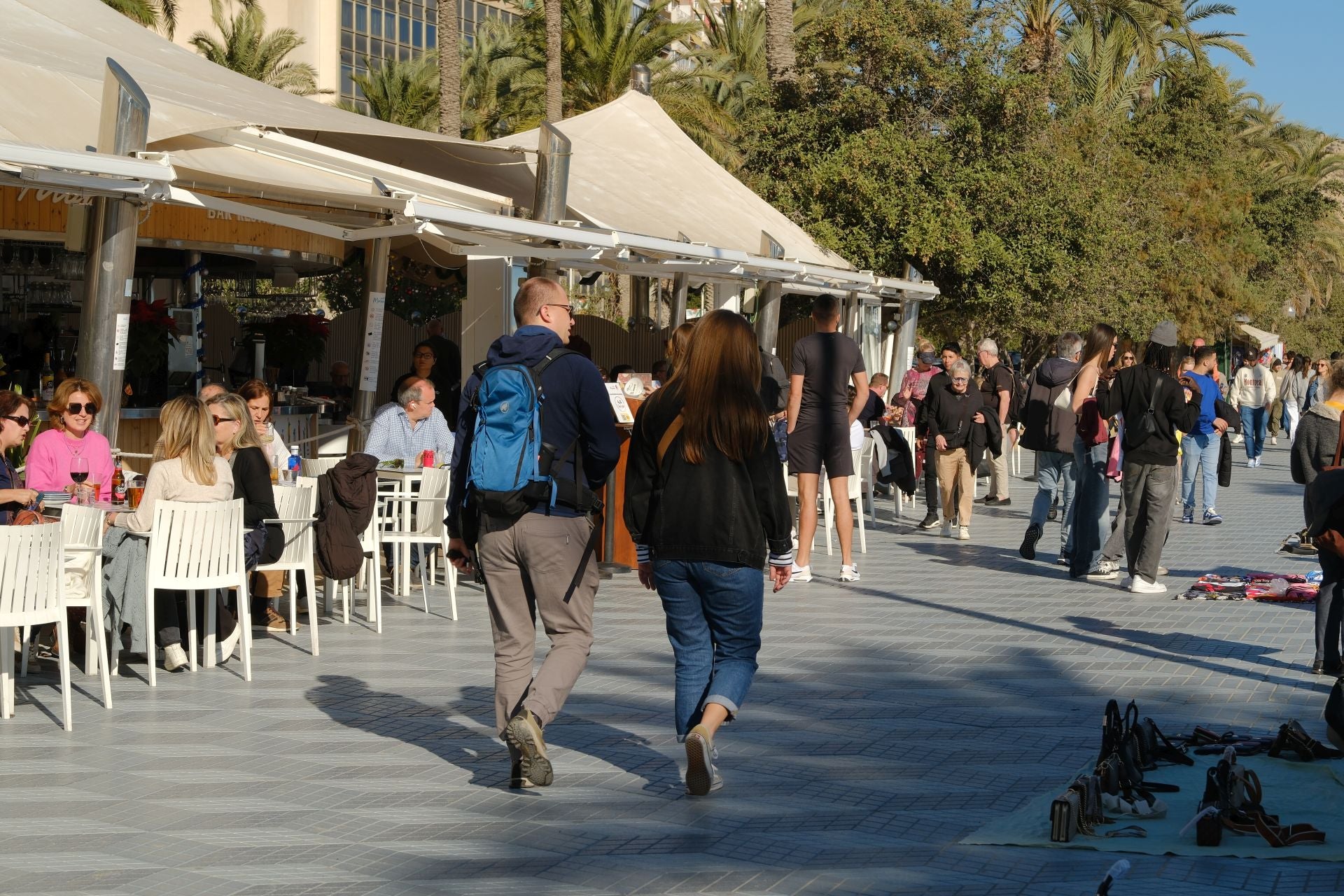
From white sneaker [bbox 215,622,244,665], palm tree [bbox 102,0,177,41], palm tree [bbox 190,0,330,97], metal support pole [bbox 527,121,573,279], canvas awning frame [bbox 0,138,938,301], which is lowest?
white sneaker [bbox 215,622,244,665]

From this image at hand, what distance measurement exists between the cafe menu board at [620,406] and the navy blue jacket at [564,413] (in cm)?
587

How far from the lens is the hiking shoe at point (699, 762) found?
5.57m

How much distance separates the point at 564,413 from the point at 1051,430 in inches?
297

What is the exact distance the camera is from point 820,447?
451 inches

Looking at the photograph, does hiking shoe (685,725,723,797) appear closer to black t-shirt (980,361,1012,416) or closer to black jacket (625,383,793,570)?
black jacket (625,383,793,570)

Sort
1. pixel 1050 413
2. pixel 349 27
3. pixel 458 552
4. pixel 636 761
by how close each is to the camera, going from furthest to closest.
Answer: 1. pixel 349 27
2. pixel 1050 413
3. pixel 636 761
4. pixel 458 552

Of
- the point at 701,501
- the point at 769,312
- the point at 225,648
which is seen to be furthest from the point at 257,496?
the point at 769,312

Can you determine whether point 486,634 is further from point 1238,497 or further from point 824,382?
point 1238,497

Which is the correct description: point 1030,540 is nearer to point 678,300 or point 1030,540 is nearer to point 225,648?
point 678,300

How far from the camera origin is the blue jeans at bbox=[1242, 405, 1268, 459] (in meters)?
25.8

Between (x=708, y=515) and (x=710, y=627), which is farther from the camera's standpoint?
(x=710, y=627)

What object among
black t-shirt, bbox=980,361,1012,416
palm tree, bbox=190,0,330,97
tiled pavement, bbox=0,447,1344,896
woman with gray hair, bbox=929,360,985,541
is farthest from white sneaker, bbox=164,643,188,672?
palm tree, bbox=190,0,330,97

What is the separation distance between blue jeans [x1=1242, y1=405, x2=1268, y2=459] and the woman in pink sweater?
20.8 m

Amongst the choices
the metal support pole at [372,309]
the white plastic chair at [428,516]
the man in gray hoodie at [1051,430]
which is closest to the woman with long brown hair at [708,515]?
the white plastic chair at [428,516]
